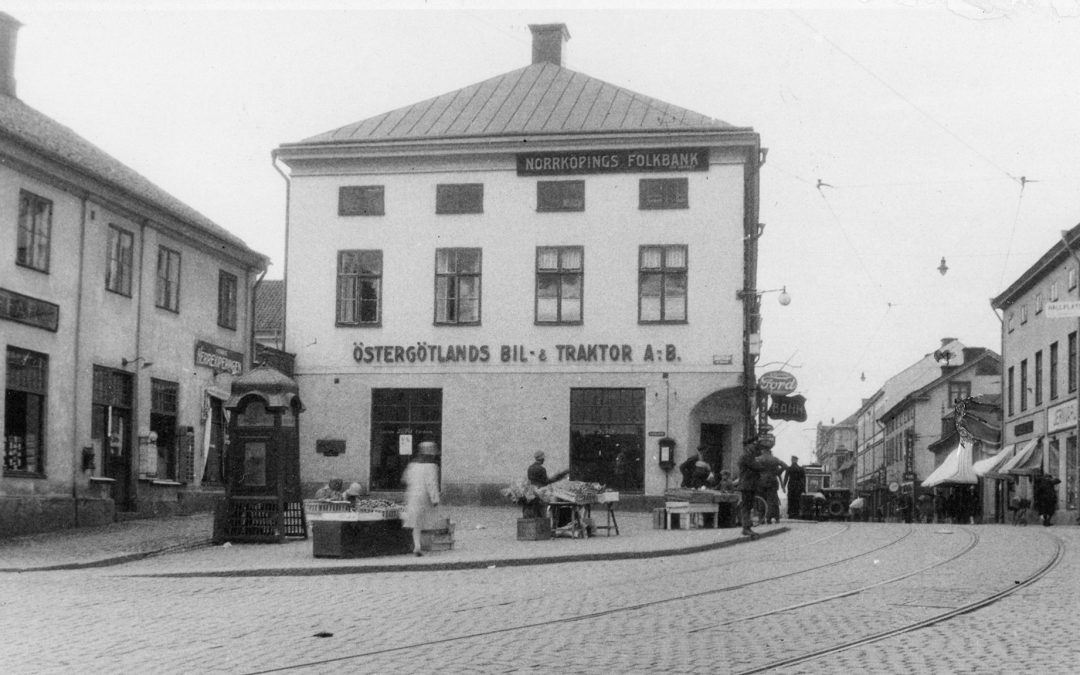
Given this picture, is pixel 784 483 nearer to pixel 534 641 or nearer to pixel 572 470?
pixel 572 470

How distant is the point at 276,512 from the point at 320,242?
617 inches

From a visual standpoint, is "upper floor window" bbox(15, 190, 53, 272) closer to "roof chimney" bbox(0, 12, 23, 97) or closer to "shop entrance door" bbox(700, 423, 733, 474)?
"roof chimney" bbox(0, 12, 23, 97)

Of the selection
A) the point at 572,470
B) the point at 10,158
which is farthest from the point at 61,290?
the point at 572,470

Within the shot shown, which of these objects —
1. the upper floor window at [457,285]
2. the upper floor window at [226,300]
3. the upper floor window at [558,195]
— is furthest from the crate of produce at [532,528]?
the upper floor window at [558,195]

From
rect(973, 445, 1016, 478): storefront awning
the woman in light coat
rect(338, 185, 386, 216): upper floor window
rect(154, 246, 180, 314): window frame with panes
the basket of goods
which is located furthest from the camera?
rect(973, 445, 1016, 478): storefront awning

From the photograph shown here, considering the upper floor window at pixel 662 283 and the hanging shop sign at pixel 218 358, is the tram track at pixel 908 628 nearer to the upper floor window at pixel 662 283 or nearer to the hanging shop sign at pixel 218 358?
the upper floor window at pixel 662 283

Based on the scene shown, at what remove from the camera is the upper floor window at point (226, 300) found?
3212cm

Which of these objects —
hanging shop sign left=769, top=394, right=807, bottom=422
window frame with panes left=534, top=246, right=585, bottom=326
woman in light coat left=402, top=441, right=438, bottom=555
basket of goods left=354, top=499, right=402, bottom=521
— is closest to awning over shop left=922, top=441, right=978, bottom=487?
hanging shop sign left=769, top=394, right=807, bottom=422

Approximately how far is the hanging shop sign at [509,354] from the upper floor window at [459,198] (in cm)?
347

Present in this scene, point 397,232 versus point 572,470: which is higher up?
point 397,232

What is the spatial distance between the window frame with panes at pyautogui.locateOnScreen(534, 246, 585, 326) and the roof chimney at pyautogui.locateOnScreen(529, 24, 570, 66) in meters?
8.57

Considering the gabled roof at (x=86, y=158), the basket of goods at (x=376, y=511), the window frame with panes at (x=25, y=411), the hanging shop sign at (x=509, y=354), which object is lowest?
the basket of goods at (x=376, y=511)

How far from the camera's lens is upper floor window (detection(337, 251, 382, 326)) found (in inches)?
1387

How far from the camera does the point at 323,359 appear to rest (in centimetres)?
3512
